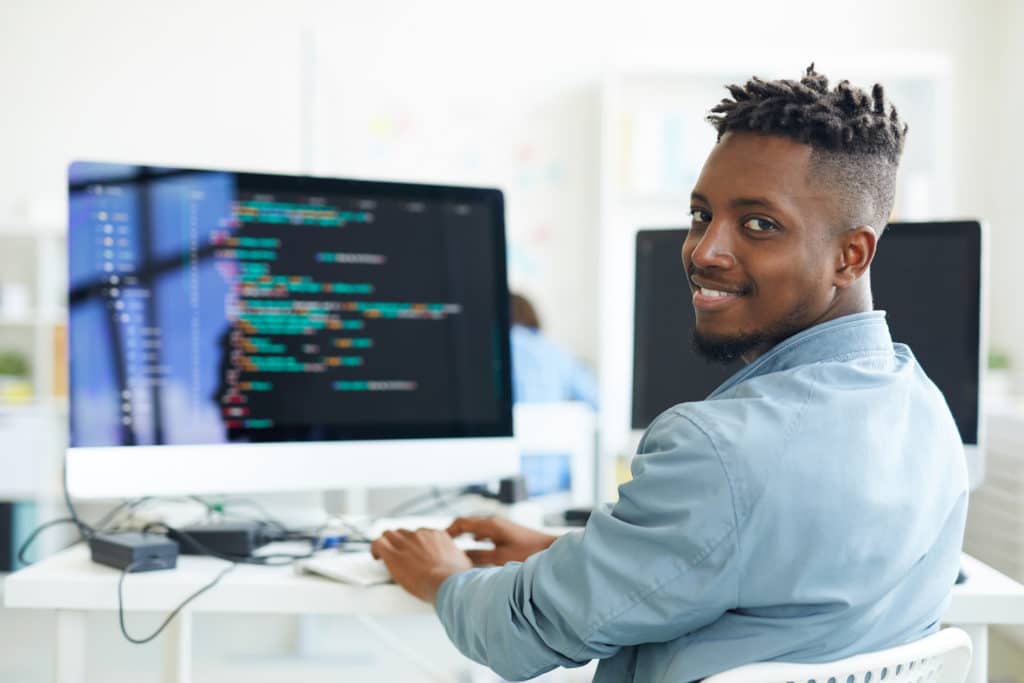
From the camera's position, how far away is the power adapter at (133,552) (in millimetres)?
1287

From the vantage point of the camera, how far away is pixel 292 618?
3348 mm

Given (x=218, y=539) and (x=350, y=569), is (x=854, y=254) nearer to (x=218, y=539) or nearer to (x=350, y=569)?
(x=350, y=569)

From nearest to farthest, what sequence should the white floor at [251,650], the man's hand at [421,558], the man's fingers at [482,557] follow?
the man's hand at [421,558], the man's fingers at [482,557], the white floor at [251,650]

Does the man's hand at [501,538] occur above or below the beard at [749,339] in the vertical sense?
below

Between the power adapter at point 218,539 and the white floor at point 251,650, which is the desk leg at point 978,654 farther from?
the white floor at point 251,650

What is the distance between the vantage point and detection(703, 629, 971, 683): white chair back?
0.84 metres

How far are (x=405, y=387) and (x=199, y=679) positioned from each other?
1523mm

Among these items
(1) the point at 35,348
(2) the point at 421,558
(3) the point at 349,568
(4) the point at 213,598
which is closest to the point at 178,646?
(4) the point at 213,598

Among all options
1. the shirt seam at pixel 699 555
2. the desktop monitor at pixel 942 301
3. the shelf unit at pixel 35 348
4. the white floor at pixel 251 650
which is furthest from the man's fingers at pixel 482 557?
the shelf unit at pixel 35 348

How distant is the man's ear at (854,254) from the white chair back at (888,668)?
1.11 ft

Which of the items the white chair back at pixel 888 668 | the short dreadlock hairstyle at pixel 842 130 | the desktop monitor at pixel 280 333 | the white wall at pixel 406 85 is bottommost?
the white chair back at pixel 888 668

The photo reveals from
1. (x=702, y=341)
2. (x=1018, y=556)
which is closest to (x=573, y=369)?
(x=1018, y=556)

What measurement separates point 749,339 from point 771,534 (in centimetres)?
24

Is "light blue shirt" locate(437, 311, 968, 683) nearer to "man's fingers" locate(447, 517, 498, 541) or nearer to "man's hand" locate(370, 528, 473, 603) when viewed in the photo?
"man's hand" locate(370, 528, 473, 603)
